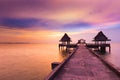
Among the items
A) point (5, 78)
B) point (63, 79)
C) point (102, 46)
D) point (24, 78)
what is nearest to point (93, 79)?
point (63, 79)

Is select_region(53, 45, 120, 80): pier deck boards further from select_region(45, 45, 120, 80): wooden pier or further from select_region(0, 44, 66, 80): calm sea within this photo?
select_region(0, 44, 66, 80): calm sea

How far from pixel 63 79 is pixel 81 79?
1.91ft

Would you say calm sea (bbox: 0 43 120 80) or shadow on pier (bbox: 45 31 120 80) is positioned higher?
shadow on pier (bbox: 45 31 120 80)

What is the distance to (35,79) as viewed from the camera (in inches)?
512

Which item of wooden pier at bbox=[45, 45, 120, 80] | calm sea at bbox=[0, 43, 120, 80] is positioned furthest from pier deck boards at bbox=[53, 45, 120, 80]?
calm sea at bbox=[0, 43, 120, 80]

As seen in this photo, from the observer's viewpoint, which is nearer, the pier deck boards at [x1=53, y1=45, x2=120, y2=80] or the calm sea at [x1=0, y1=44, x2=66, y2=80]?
the pier deck boards at [x1=53, y1=45, x2=120, y2=80]

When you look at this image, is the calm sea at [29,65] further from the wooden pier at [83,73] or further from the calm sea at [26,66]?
the wooden pier at [83,73]

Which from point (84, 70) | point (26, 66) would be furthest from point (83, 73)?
point (26, 66)

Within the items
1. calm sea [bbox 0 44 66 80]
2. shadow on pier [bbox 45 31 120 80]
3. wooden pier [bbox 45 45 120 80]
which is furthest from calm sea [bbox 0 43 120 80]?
wooden pier [bbox 45 45 120 80]

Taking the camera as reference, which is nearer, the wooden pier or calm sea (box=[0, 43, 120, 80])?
the wooden pier

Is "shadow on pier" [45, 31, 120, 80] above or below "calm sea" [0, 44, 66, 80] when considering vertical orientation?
above

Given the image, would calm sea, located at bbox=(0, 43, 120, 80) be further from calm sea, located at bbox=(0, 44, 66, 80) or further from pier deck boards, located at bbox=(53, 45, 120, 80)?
pier deck boards, located at bbox=(53, 45, 120, 80)

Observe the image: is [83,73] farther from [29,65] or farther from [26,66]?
[29,65]

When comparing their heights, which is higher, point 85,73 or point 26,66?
point 85,73
